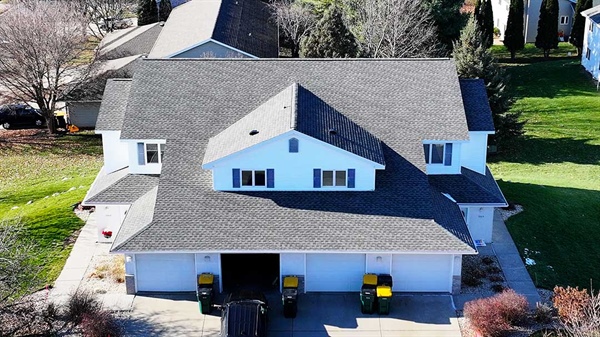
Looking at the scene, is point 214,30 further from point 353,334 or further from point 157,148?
point 353,334

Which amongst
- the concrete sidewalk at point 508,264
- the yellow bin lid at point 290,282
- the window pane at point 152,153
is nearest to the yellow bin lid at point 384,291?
the concrete sidewalk at point 508,264

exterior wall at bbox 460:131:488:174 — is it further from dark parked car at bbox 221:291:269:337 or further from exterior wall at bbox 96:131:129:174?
exterior wall at bbox 96:131:129:174

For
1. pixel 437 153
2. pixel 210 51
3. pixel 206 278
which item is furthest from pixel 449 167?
pixel 210 51

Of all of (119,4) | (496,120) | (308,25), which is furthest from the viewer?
(119,4)

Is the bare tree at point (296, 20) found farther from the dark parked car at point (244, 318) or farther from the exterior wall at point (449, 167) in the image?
the dark parked car at point (244, 318)

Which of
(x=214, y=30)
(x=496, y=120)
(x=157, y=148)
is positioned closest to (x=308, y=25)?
(x=214, y=30)

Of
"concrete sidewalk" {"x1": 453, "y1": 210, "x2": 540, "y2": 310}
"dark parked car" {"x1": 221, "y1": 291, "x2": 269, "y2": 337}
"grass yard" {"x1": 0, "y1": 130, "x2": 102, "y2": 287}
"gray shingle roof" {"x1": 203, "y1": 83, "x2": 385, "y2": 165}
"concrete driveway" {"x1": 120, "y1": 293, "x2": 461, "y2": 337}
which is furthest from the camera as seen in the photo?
"grass yard" {"x1": 0, "y1": 130, "x2": 102, "y2": 287}

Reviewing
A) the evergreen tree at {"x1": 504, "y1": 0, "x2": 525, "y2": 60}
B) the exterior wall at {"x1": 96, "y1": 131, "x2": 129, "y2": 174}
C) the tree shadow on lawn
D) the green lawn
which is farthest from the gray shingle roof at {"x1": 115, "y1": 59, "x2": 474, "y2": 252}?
the evergreen tree at {"x1": 504, "y1": 0, "x2": 525, "y2": 60}
